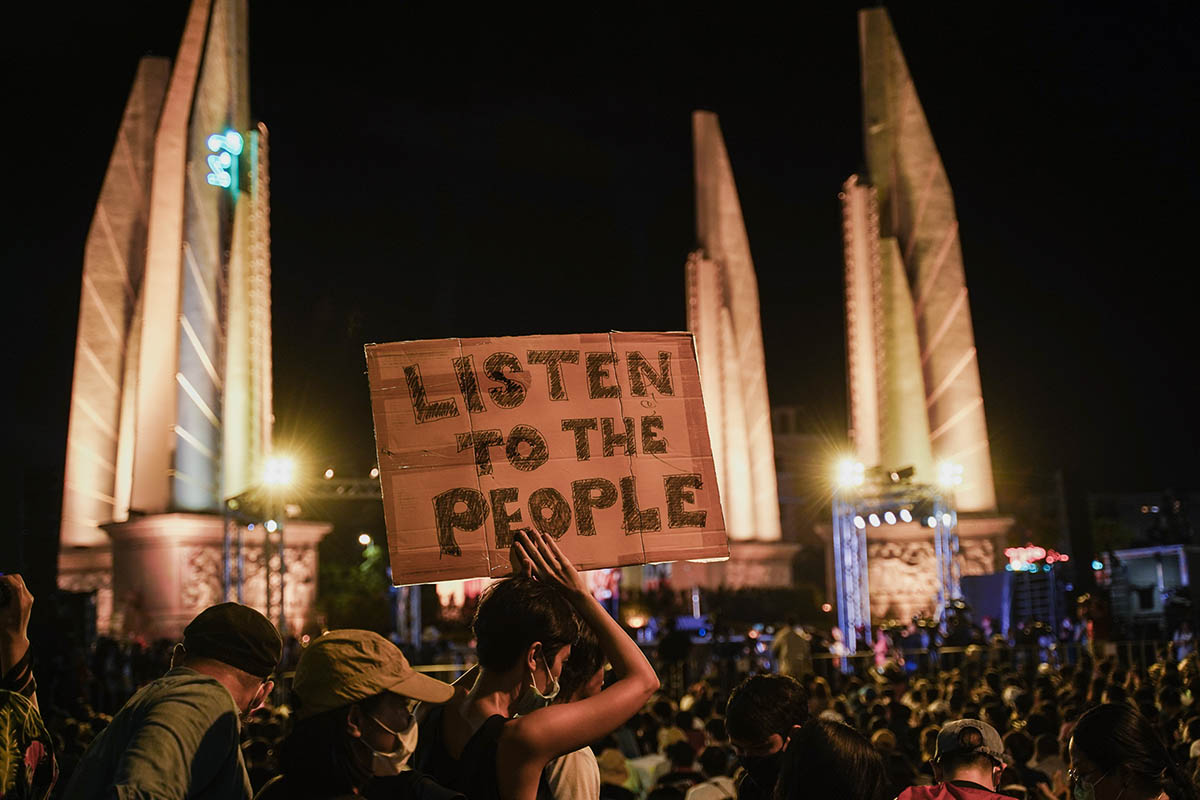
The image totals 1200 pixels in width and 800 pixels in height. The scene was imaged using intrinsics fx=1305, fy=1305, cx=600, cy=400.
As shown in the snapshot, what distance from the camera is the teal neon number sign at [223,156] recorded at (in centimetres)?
3228

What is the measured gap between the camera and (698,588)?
37.8 metres

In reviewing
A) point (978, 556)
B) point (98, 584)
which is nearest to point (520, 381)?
point (98, 584)

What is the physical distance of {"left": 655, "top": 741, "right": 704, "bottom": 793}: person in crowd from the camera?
23.4 feet

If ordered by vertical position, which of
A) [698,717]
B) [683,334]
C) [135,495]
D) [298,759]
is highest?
[135,495]

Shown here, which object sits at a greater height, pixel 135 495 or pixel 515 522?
→ pixel 135 495

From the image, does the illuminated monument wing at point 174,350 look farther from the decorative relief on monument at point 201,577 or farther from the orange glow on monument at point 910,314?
the orange glow on monument at point 910,314

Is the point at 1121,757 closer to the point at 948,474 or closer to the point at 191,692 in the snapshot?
the point at 191,692

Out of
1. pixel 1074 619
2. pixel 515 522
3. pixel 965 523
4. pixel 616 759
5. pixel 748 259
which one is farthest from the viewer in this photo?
pixel 748 259

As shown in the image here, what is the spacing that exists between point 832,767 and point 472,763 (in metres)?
0.98

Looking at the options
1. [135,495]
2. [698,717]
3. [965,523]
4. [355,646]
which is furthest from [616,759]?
[965,523]

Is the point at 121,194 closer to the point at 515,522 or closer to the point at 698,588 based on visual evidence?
the point at 698,588

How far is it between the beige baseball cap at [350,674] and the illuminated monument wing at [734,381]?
37.2 meters

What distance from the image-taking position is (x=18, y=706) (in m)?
4.17

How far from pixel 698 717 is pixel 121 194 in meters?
27.8
